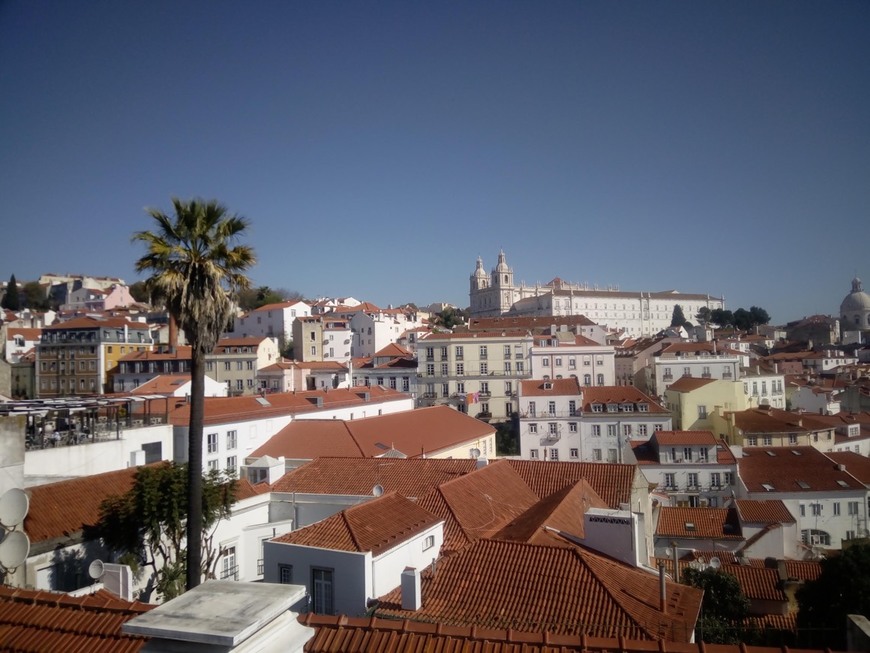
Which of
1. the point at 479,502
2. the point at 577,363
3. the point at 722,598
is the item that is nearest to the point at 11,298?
the point at 577,363

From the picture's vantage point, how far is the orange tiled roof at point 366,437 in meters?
25.9

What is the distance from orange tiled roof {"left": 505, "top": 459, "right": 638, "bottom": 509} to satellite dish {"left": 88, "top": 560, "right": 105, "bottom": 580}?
38.1 ft

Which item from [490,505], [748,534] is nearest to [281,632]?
[490,505]

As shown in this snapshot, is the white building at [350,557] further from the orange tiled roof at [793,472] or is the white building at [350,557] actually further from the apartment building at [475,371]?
the apartment building at [475,371]

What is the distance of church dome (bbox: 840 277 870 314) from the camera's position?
115125 millimetres

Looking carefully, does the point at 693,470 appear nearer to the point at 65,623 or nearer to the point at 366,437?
the point at 366,437

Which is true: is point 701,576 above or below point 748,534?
above

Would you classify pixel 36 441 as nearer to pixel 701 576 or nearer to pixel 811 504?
pixel 701 576

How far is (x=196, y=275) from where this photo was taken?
10.8 metres

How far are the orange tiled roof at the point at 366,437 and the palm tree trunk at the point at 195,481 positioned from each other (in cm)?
1508

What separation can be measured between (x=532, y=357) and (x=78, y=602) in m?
48.9

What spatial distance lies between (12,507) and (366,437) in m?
19.3

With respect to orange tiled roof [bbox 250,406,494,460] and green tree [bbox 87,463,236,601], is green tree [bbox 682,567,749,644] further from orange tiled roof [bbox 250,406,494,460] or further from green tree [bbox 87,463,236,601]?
orange tiled roof [bbox 250,406,494,460]

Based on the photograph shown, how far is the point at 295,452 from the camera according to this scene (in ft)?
84.7
